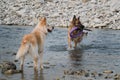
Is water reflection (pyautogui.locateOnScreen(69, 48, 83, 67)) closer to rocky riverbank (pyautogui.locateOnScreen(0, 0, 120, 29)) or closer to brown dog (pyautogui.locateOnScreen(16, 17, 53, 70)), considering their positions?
brown dog (pyautogui.locateOnScreen(16, 17, 53, 70))

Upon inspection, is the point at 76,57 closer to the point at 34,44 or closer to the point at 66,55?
the point at 66,55

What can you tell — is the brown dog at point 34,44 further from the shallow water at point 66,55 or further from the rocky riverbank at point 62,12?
the rocky riverbank at point 62,12

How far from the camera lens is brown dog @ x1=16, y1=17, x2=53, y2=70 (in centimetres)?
1125

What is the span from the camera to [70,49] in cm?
1750

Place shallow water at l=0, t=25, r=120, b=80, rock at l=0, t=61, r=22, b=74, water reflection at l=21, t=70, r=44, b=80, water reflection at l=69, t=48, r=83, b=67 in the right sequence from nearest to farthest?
water reflection at l=21, t=70, r=44, b=80 → rock at l=0, t=61, r=22, b=74 → shallow water at l=0, t=25, r=120, b=80 → water reflection at l=69, t=48, r=83, b=67

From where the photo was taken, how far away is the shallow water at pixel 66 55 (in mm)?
11477

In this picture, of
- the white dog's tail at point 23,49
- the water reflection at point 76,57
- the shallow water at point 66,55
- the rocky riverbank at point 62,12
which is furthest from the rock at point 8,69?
the rocky riverbank at point 62,12

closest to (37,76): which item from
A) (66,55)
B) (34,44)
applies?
(34,44)

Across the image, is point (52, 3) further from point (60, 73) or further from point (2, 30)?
point (60, 73)

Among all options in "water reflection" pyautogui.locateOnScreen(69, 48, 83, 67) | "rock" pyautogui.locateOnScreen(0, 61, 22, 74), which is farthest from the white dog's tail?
"water reflection" pyautogui.locateOnScreen(69, 48, 83, 67)

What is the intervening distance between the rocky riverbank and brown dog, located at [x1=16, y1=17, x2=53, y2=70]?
14628 mm

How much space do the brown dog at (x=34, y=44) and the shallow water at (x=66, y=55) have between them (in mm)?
439

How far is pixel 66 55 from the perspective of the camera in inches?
608

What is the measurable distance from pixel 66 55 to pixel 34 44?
4.11 metres
